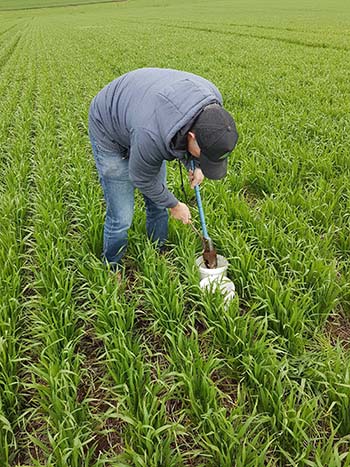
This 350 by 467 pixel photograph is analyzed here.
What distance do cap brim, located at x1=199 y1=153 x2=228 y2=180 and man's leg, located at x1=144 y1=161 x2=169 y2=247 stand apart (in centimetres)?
118

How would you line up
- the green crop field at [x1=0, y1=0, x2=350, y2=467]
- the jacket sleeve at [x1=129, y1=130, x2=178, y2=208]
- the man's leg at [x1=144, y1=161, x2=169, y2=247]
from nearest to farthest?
the green crop field at [x1=0, y1=0, x2=350, y2=467] → the jacket sleeve at [x1=129, y1=130, x2=178, y2=208] → the man's leg at [x1=144, y1=161, x2=169, y2=247]

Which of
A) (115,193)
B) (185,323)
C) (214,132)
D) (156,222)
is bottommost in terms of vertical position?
(185,323)

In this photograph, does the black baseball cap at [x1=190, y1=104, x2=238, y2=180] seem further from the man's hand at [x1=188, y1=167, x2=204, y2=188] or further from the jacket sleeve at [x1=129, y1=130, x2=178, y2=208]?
the man's hand at [x1=188, y1=167, x2=204, y2=188]

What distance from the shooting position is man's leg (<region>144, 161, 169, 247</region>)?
3.32m

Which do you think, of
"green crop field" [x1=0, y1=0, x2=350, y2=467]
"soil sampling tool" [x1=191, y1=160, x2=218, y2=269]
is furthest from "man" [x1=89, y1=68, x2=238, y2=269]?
"green crop field" [x1=0, y1=0, x2=350, y2=467]

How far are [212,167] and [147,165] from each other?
Result: 44 cm

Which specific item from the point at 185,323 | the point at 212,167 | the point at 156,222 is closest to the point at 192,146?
the point at 212,167

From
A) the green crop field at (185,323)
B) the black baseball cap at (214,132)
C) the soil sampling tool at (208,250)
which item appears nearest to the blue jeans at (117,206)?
the green crop field at (185,323)

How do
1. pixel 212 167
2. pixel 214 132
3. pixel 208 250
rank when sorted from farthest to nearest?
1. pixel 208 250
2. pixel 212 167
3. pixel 214 132

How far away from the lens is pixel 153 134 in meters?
2.15

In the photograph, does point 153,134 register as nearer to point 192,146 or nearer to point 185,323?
point 192,146

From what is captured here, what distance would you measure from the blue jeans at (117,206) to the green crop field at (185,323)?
177 millimetres

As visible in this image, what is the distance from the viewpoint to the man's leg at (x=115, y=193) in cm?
286

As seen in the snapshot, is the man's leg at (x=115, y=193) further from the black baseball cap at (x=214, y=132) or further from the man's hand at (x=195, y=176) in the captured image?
the black baseball cap at (x=214, y=132)
